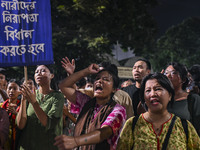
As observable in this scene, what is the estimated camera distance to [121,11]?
14.9 metres

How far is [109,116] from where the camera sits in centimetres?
262

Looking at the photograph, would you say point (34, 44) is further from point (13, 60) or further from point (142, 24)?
point (142, 24)

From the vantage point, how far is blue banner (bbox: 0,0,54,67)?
3958mm

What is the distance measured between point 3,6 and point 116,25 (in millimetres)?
11160

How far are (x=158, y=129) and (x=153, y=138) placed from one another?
10 centimetres

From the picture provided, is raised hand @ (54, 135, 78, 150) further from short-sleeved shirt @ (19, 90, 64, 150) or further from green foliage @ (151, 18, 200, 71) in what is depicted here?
green foliage @ (151, 18, 200, 71)

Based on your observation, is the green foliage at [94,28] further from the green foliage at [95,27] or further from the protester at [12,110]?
the protester at [12,110]

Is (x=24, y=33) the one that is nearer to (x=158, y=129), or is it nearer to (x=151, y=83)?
(x=151, y=83)

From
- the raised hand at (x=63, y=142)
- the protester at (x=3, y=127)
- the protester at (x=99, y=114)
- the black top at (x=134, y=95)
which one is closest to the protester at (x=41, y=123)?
the protester at (x=3, y=127)

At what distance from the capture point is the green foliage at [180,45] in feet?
145

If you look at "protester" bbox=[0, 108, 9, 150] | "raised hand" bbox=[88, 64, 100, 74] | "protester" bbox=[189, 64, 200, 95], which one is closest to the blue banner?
"protester" bbox=[0, 108, 9, 150]

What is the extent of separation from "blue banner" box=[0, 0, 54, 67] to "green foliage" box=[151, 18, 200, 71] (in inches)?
1559

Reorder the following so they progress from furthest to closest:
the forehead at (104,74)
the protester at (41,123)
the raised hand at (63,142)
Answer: the protester at (41,123)
the forehead at (104,74)
the raised hand at (63,142)

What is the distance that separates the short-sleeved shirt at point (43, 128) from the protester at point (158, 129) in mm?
1540
